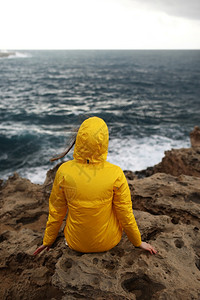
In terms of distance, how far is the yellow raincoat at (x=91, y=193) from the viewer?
1.78m

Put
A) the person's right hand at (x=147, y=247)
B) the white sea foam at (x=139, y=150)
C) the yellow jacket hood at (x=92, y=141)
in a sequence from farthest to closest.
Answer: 1. the white sea foam at (x=139, y=150)
2. the person's right hand at (x=147, y=247)
3. the yellow jacket hood at (x=92, y=141)

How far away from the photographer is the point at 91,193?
71.5 inches

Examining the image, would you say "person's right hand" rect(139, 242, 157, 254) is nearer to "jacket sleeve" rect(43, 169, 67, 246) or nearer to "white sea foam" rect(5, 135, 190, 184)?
"jacket sleeve" rect(43, 169, 67, 246)

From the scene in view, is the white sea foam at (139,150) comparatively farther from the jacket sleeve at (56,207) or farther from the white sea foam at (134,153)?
the jacket sleeve at (56,207)

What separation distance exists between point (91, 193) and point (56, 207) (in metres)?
0.48

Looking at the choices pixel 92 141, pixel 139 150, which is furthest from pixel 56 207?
pixel 139 150

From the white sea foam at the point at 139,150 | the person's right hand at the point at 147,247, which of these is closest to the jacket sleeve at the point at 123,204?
the person's right hand at the point at 147,247

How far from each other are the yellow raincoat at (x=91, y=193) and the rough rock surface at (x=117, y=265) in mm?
302

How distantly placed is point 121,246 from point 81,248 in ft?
1.77

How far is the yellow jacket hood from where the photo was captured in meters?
1.72

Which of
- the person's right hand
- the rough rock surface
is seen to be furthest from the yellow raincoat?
the rough rock surface

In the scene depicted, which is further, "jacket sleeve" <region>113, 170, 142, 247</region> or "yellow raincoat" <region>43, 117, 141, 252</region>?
"jacket sleeve" <region>113, 170, 142, 247</region>

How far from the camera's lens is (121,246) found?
96.7 inches

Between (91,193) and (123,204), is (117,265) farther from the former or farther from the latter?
(91,193)
